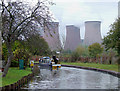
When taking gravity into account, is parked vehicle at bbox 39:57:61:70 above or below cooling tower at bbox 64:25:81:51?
below

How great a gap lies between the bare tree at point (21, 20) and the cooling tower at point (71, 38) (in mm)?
35234

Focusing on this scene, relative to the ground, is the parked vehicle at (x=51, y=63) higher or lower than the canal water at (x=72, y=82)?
higher

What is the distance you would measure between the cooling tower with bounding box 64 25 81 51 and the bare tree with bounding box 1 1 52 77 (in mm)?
35234

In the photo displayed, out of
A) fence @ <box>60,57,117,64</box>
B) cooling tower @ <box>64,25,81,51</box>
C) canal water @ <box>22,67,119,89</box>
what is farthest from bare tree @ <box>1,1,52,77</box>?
cooling tower @ <box>64,25,81,51</box>

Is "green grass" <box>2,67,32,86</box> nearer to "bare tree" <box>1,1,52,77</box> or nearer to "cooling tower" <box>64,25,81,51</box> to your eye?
"bare tree" <box>1,1,52,77</box>

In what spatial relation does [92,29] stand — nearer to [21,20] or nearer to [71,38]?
[71,38]

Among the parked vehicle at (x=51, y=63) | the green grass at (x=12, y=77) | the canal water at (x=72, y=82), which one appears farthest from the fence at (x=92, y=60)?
the green grass at (x=12, y=77)

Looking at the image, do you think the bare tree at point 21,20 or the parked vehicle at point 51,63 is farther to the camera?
the parked vehicle at point 51,63

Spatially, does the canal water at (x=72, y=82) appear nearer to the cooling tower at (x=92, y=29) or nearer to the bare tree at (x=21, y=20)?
the bare tree at (x=21, y=20)

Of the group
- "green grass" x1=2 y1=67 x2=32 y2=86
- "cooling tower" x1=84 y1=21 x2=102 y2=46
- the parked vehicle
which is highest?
"cooling tower" x1=84 y1=21 x2=102 y2=46

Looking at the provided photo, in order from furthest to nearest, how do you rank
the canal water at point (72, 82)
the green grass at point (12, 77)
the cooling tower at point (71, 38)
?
the cooling tower at point (71, 38), the canal water at point (72, 82), the green grass at point (12, 77)

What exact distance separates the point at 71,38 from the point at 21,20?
117ft

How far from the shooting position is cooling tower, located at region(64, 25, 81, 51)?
1863 inches

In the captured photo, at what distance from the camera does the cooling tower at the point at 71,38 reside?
47312 millimetres
